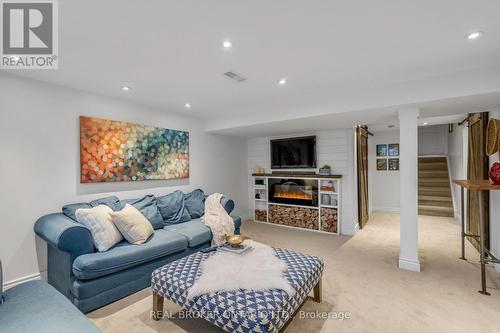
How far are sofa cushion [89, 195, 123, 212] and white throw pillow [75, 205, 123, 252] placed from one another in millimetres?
411

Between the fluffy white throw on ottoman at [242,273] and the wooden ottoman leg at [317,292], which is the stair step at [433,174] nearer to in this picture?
the wooden ottoman leg at [317,292]

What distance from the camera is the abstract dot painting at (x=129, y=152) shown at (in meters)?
3.01

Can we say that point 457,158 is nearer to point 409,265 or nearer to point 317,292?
point 409,265

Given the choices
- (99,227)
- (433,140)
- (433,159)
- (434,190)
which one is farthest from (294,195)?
(433,140)

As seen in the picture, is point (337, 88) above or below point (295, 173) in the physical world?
above

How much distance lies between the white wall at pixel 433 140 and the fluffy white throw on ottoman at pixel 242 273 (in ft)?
22.7

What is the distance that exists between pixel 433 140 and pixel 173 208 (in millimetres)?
7423

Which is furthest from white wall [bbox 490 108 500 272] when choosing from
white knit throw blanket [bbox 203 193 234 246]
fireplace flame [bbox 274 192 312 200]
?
white knit throw blanket [bbox 203 193 234 246]

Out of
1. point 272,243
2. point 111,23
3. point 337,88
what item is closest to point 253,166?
point 272,243

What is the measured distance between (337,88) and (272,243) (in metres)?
2.57

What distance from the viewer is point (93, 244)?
2.34 metres

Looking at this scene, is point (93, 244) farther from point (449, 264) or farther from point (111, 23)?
point (449, 264)

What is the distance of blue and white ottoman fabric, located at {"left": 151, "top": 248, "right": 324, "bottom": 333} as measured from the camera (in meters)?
1.46

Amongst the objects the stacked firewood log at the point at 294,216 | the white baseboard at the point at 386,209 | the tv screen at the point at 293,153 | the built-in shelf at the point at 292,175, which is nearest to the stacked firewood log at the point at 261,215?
the stacked firewood log at the point at 294,216
